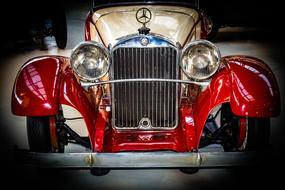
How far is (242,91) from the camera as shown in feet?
9.66

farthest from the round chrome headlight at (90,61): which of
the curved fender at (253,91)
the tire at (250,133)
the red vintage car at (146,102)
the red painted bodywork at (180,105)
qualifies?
the tire at (250,133)

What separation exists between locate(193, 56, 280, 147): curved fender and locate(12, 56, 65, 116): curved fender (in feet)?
3.96

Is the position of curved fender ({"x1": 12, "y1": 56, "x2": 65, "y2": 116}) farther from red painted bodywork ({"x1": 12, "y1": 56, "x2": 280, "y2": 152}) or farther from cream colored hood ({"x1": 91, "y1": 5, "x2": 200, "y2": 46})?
cream colored hood ({"x1": 91, "y1": 5, "x2": 200, "y2": 46})

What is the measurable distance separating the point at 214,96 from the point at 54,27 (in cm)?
662

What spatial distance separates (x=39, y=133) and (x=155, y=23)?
153cm

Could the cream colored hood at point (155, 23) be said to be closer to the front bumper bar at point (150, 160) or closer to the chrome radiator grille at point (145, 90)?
the chrome radiator grille at point (145, 90)

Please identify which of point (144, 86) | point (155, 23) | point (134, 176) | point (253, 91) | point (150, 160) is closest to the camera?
point (150, 160)

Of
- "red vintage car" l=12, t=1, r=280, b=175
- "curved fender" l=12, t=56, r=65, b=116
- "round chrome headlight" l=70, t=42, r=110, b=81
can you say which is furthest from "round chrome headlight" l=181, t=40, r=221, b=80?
"curved fender" l=12, t=56, r=65, b=116

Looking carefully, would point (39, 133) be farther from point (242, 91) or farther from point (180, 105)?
point (242, 91)

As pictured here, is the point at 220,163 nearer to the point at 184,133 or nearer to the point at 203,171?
the point at 184,133

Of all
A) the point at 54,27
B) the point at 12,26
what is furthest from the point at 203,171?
the point at 12,26

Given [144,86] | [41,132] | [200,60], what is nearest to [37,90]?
[41,132]

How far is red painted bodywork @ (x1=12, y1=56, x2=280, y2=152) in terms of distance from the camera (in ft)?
9.61

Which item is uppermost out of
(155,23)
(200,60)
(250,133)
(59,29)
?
(59,29)
